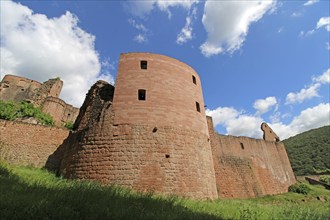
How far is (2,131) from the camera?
13188mm

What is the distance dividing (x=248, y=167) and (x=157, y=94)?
12357mm

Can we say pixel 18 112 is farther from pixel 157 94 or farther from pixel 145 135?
pixel 145 135

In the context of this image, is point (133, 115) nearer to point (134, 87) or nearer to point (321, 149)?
point (134, 87)

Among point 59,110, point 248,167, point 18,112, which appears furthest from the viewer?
point 59,110

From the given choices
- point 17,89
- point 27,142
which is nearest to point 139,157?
point 27,142

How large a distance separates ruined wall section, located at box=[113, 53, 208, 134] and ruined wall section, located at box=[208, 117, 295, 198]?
6239 mm

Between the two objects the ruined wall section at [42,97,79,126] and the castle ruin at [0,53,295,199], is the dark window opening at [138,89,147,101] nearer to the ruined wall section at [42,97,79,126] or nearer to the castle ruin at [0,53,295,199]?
the castle ruin at [0,53,295,199]

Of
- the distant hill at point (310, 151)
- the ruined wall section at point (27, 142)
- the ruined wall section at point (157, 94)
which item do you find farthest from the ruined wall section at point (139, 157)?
the distant hill at point (310, 151)

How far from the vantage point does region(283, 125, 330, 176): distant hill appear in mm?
48812

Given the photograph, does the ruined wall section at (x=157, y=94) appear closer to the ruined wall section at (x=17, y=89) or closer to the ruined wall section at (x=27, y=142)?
the ruined wall section at (x=27, y=142)

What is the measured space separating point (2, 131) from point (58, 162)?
3556mm

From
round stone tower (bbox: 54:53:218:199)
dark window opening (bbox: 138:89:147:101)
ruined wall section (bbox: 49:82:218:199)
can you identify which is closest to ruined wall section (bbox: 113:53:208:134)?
round stone tower (bbox: 54:53:218:199)

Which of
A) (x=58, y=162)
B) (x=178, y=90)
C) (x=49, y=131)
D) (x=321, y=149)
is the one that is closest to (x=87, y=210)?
(x=178, y=90)

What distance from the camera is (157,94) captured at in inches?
451
